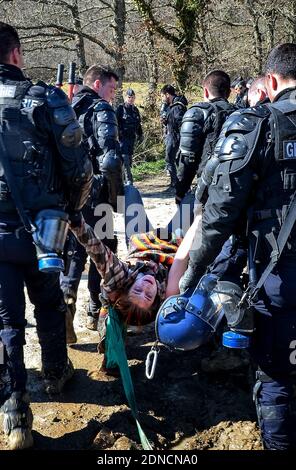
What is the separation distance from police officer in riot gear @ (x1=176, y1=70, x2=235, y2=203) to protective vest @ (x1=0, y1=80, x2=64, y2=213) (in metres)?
2.16

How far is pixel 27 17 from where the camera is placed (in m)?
15.8

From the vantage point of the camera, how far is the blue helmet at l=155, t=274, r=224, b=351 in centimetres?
290

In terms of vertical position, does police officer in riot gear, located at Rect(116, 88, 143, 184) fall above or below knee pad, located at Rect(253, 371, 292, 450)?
above

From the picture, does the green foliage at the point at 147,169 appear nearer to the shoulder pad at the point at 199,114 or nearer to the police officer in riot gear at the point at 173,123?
the police officer in riot gear at the point at 173,123

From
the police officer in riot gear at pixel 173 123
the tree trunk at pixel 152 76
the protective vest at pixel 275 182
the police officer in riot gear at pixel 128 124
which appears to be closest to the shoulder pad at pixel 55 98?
the protective vest at pixel 275 182

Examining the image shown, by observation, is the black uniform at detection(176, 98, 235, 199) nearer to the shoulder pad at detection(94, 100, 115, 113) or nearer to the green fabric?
the shoulder pad at detection(94, 100, 115, 113)

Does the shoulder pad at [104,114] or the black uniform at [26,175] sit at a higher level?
the shoulder pad at [104,114]

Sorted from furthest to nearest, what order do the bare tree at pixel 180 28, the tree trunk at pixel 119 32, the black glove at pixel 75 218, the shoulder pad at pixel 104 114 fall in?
the tree trunk at pixel 119 32 < the bare tree at pixel 180 28 < the shoulder pad at pixel 104 114 < the black glove at pixel 75 218

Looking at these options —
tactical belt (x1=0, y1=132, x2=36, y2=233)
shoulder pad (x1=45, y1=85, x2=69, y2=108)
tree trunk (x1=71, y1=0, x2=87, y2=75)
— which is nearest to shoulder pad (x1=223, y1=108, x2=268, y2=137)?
shoulder pad (x1=45, y1=85, x2=69, y2=108)

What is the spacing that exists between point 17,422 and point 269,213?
69.6 inches

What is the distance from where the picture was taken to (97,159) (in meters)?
4.24

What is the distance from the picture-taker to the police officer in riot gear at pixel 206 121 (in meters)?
4.72

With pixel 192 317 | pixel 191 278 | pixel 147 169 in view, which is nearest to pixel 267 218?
pixel 191 278

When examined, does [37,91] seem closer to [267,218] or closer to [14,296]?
[14,296]
